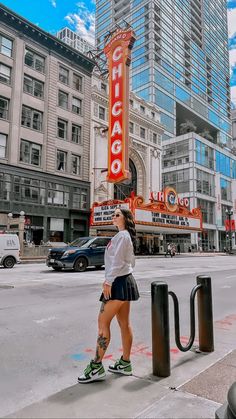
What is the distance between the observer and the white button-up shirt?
3779 millimetres

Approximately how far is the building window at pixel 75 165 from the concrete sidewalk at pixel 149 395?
3453cm

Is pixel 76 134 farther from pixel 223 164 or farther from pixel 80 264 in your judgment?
pixel 223 164

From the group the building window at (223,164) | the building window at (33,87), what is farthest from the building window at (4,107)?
the building window at (223,164)

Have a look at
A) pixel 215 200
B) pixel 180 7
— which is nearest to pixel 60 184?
pixel 215 200

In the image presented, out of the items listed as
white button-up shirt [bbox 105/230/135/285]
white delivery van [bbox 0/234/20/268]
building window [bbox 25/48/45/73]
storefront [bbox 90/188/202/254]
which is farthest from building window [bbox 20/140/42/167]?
white button-up shirt [bbox 105/230/135/285]

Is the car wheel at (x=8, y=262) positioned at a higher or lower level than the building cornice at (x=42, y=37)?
lower

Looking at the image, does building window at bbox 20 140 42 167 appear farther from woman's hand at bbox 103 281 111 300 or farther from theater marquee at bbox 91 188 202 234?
woman's hand at bbox 103 281 111 300

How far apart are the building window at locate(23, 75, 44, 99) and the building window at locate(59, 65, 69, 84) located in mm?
3003

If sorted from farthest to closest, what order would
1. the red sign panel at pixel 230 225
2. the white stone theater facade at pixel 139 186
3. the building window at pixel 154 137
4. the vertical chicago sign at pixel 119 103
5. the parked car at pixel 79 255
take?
the red sign panel at pixel 230 225 → the building window at pixel 154 137 → the white stone theater facade at pixel 139 186 → the vertical chicago sign at pixel 119 103 → the parked car at pixel 79 255

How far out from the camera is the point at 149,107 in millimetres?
51125

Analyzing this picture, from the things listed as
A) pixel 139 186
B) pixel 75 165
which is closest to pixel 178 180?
pixel 139 186

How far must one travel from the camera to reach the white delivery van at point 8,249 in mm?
18953

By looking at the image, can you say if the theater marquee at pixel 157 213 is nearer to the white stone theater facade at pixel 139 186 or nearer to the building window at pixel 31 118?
the white stone theater facade at pixel 139 186

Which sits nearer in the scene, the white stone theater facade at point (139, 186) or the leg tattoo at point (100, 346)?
the leg tattoo at point (100, 346)
